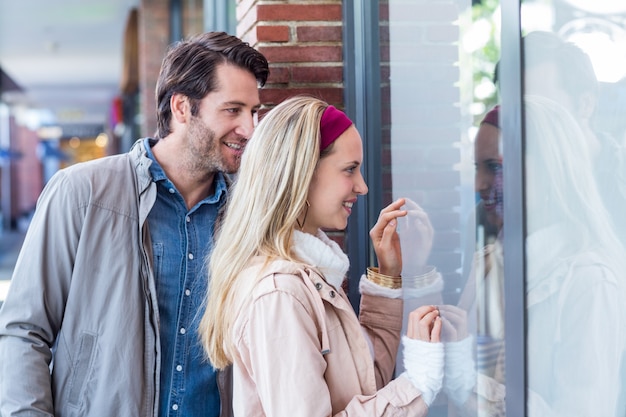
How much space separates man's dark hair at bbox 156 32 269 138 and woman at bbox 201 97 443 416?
57 centimetres

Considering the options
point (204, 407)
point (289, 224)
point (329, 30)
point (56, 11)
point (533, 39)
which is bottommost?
point (204, 407)

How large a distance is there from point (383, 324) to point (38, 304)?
36.7 inches

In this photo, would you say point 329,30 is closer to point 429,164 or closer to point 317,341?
point 429,164

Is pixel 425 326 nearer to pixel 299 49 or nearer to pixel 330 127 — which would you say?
pixel 330 127

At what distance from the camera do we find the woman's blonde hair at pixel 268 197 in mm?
1812

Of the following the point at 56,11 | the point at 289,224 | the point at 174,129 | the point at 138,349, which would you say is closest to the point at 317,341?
the point at 289,224

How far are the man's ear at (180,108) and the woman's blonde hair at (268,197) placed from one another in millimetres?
603

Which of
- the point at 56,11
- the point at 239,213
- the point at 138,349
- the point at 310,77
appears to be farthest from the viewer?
the point at 56,11

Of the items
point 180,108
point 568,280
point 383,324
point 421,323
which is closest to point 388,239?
point 383,324

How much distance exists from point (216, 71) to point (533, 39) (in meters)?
1.07

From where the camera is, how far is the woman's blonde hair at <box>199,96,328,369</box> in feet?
5.94

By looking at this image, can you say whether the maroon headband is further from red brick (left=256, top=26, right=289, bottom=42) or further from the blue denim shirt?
red brick (left=256, top=26, right=289, bottom=42)

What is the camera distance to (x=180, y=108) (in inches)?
95.7

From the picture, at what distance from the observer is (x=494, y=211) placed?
1872mm
